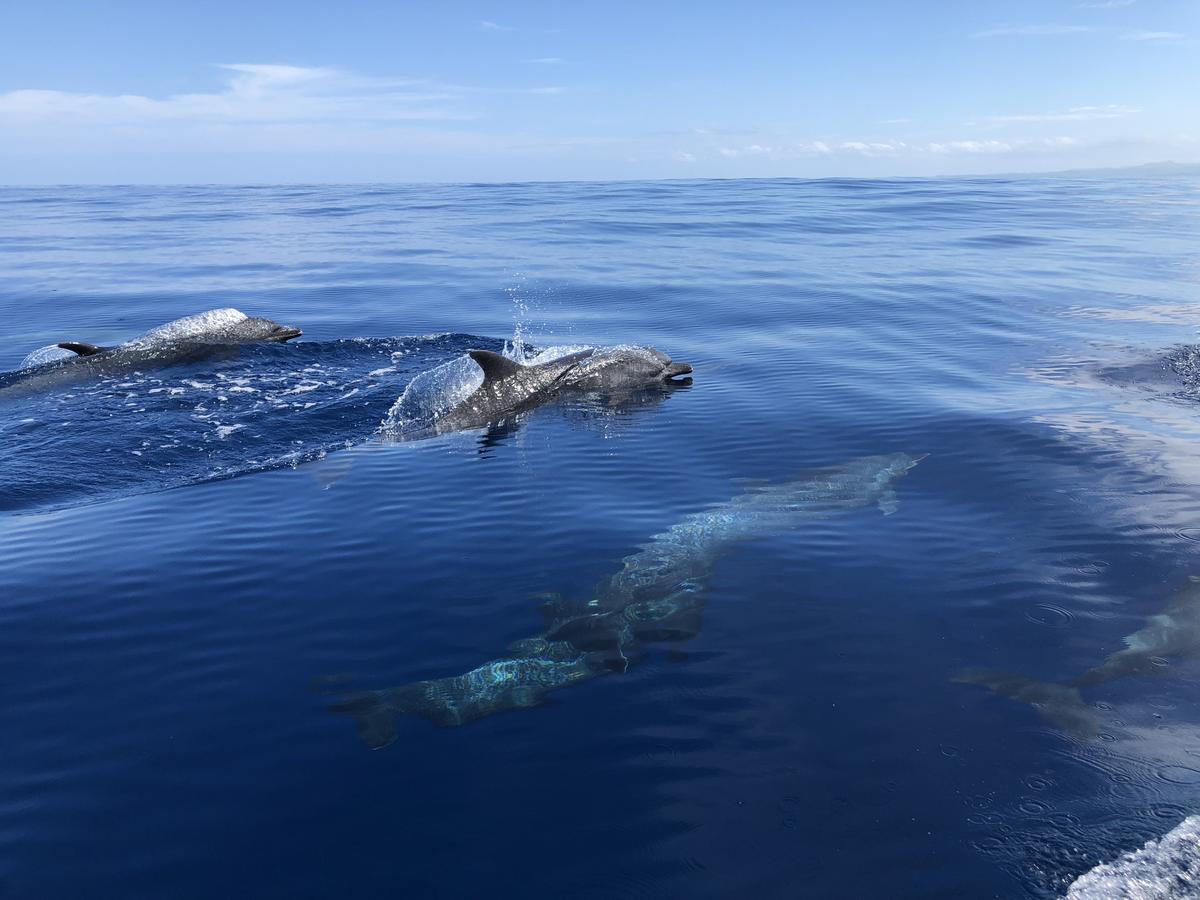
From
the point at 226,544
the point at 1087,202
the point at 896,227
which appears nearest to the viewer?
the point at 226,544

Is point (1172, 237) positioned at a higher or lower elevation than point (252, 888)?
higher

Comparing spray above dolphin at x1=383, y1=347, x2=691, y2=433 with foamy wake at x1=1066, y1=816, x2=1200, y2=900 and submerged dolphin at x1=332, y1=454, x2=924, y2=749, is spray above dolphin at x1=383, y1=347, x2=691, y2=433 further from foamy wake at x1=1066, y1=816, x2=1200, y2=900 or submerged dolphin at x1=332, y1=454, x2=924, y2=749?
foamy wake at x1=1066, y1=816, x2=1200, y2=900

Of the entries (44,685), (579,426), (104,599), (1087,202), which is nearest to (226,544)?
(104,599)

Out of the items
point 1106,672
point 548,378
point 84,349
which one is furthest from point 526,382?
point 1106,672

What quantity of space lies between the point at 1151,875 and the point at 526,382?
14.4 meters

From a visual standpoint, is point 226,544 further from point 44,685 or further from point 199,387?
point 199,387

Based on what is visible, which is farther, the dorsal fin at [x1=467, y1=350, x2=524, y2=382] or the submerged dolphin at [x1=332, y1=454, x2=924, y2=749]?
the dorsal fin at [x1=467, y1=350, x2=524, y2=382]

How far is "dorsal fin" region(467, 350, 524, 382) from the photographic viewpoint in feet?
57.0

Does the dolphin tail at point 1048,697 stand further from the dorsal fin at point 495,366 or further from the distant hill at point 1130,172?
the distant hill at point 1130,172

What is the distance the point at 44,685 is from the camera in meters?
8.55

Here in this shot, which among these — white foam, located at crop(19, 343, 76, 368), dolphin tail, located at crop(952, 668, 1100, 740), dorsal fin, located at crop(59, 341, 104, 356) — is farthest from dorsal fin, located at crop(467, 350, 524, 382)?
dolphin tail, located at crop(952, 668, 1100, 740)

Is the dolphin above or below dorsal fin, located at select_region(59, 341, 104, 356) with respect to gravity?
below

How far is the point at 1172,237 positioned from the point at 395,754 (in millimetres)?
50550

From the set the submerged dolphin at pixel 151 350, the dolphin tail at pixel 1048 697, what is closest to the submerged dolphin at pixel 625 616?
the dolphin tail at pixel 1048 697
